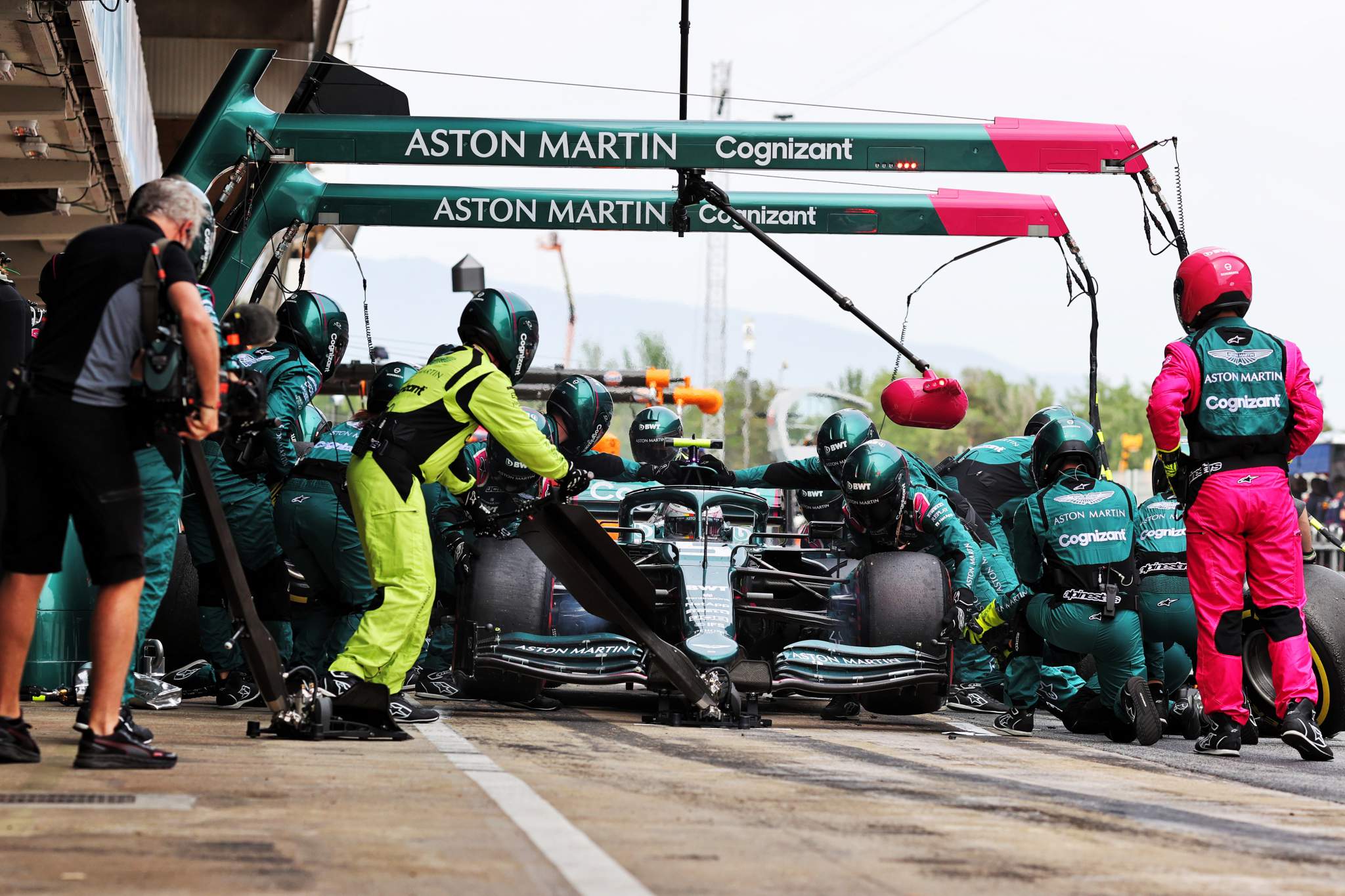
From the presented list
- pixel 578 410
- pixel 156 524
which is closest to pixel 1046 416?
pixel 578 410

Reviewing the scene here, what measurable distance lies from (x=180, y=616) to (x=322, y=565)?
1095 millimetres

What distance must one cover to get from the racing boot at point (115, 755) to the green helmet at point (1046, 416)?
17.1 feet

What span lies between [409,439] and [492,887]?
390cm

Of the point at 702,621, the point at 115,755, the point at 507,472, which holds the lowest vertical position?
the point at 115,755

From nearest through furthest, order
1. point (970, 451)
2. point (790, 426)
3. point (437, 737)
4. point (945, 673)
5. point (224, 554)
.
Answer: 1. point (224, 554)
2. point (437, 737)
3. point (945, 673)
4. point (970, 451)
5. point (790, 426)

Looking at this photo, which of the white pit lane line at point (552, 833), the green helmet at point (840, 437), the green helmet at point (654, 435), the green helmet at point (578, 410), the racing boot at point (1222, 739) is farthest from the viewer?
the green helmet at point (654, 435)

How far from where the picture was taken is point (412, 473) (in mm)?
7207

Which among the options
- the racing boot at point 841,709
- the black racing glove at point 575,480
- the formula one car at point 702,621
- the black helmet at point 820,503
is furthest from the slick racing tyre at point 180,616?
the black helmet at point 820,503

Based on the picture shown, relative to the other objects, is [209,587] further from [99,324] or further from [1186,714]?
[1186,714]

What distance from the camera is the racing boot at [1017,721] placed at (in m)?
8.88

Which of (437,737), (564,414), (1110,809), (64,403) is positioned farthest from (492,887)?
(564,414)

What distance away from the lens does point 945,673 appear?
29.0 ft

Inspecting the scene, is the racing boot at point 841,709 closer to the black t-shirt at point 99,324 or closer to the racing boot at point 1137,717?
the racing boot at point 1137,717

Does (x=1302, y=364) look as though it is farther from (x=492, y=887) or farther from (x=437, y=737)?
(x=492, y=887)
